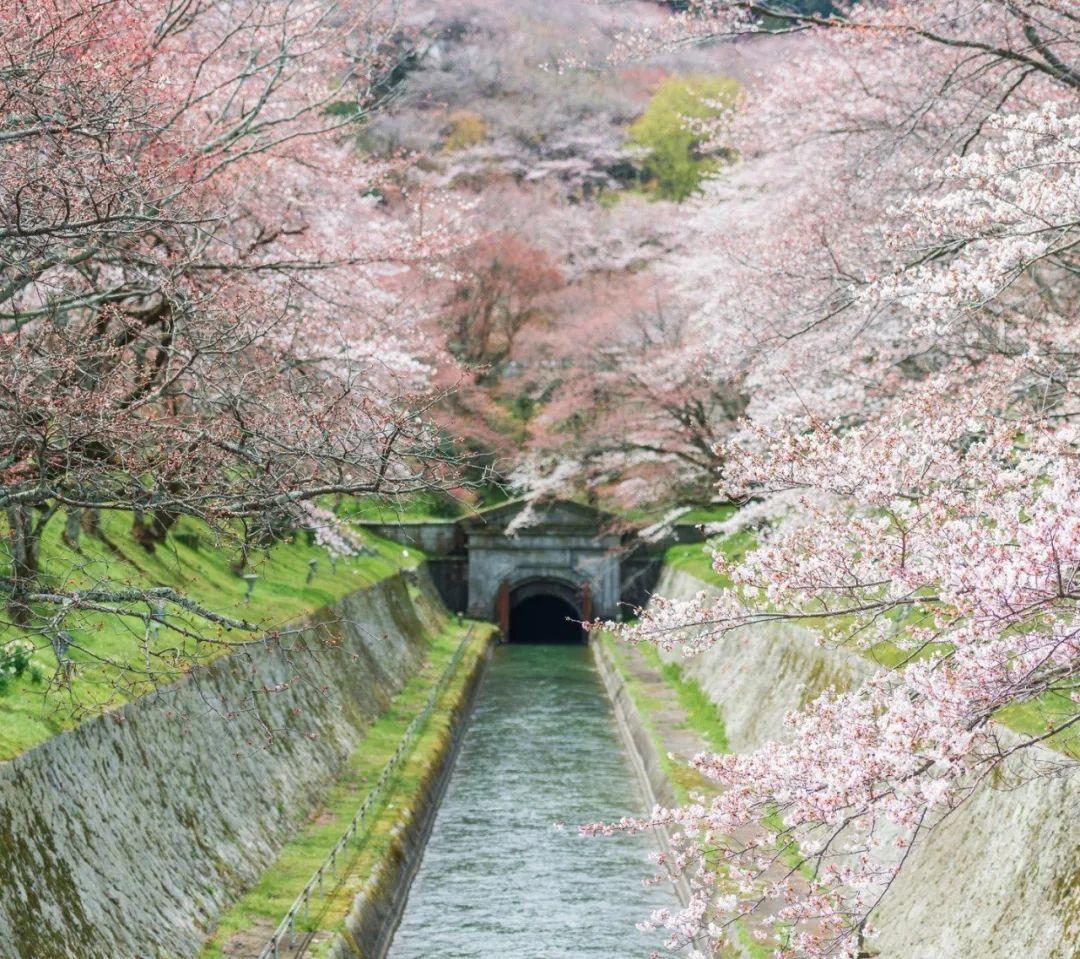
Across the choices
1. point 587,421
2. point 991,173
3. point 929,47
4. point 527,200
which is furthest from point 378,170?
point 527,200

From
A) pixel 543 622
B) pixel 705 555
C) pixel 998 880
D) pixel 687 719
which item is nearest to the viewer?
pixel 998 880

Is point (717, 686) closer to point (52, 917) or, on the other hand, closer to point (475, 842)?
point (475, 842)

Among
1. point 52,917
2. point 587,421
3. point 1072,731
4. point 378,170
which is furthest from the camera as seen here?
point 587,421

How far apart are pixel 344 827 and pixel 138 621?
15.6 feet

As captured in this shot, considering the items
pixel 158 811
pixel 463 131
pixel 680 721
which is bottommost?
pixel 680 721

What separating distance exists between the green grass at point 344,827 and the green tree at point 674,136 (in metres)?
60.5

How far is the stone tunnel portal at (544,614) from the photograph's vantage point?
54.9 metres

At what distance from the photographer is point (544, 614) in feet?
197

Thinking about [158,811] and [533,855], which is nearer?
[158,811]

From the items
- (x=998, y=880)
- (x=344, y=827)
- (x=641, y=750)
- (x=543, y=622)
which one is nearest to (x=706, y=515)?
(x=543, y=622)

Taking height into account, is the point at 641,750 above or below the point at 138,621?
below

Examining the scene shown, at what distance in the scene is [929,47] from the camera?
19.5 meters

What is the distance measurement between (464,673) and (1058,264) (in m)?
27.0

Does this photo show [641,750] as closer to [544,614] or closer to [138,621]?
[138,621]
